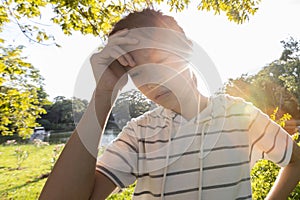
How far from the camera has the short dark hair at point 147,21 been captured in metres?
0.89

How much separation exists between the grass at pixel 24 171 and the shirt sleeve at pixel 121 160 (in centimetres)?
649

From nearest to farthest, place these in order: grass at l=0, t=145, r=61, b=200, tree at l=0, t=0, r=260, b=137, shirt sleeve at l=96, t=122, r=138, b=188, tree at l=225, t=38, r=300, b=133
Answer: shirt sleeve at l=96, t=122, r=138, b=188 → tree at l=0, t=0, r=260, b=137 → grass at l=0, t=145, r=61, b=200 → tree at l=225, t=38, r=300, b=133

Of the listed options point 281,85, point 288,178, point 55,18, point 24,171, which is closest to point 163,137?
point 288,178

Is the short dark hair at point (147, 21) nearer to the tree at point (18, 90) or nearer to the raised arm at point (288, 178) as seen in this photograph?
the raised arm at point (288, 178)

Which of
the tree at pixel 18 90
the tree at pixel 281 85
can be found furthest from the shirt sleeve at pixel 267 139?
the tree at pixel 281 85

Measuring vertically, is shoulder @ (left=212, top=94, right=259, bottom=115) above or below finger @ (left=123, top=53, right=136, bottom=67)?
below

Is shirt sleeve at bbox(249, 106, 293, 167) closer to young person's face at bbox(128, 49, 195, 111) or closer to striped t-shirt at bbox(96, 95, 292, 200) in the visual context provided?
striped t-shirt at bbox(96, 95, 292, 200)

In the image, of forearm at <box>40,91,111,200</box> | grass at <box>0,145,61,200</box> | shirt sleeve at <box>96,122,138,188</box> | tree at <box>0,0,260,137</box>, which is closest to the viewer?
forearm at <box>40,91,111,200</box>

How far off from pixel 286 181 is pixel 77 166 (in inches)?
30.6

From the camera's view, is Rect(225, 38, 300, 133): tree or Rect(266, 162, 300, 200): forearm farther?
Rect(225, 38, 300, 133): tree

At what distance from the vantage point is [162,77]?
854 mm

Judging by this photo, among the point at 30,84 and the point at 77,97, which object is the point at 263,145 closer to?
the point at 77,97

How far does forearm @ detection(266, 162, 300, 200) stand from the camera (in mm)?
1039

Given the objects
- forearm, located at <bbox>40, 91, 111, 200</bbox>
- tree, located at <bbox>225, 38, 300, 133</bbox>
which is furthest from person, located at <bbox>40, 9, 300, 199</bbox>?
tree, located at <bbox>225, 38, 300, 133</bbox>
